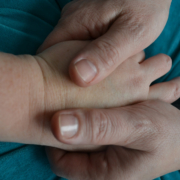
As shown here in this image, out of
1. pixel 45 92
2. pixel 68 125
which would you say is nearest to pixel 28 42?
pixel 45 92

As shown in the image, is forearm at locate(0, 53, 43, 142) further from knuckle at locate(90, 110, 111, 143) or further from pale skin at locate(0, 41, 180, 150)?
knuckle at locate(90, 110, 111, 143)

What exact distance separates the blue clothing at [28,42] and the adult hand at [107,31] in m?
0.14

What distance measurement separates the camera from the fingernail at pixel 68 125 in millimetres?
539

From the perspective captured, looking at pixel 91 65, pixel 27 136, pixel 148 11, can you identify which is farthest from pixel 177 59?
pixel 27 136

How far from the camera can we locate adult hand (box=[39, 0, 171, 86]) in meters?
0.59

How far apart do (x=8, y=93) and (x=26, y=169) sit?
1.34ft

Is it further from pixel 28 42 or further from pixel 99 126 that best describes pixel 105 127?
pixel 28 42

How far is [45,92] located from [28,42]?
14.6 inches

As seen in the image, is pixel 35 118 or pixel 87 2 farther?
pixel 87 2

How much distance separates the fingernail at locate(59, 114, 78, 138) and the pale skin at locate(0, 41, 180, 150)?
0.35ft

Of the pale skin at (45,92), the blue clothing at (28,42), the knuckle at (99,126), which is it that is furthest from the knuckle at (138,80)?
the blue clothing at (28,42)

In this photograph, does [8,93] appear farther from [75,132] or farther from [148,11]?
[148,11]

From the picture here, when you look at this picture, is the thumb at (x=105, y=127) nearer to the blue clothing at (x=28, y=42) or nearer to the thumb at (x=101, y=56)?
the thumb at (x=101, y=56)

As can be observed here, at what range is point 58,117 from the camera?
21.6 inches
